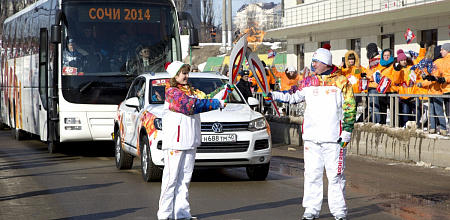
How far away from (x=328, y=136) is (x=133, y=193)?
11.7 feet

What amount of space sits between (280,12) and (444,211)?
31.9 m

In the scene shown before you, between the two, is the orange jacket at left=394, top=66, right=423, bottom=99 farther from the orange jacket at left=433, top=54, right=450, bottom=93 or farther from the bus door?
the bus door

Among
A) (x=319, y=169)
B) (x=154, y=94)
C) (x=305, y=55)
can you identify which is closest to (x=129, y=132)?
(x=154, y=94)

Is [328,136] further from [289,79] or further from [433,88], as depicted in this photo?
[289,79]

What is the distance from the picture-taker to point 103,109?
1602cm

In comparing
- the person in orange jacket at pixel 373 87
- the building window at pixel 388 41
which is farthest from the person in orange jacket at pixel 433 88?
the building window at pixel 388 41

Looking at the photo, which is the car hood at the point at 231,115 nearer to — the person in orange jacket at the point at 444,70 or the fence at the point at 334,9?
the person in orange jacket at the point at 444,70

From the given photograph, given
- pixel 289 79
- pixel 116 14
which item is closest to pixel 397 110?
pixel 289 79

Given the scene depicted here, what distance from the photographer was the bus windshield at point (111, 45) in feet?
52.6

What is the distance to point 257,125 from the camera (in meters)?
11.9

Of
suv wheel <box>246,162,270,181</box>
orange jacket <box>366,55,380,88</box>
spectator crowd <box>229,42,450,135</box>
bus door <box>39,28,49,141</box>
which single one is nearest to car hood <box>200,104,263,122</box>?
suv wheel <box>246,162,270,181</box>

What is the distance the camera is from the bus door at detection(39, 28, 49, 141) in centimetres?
1702

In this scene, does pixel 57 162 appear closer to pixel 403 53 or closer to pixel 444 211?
pixel 403 53

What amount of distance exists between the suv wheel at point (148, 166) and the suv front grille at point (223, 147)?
2.41 ft
